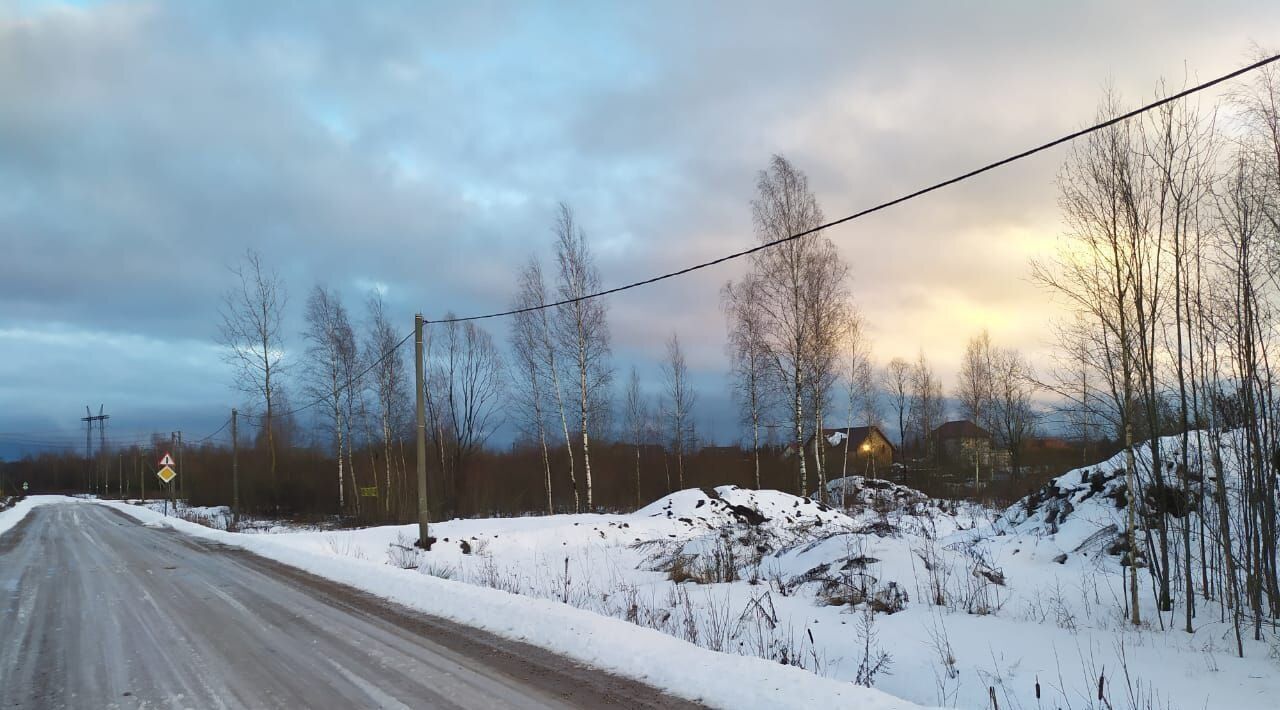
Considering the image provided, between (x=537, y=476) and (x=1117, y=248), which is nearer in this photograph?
(x=1117, y=248)

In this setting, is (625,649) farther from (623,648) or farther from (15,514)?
(15,514)

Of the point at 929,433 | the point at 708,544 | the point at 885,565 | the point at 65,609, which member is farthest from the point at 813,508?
the point at 929,433

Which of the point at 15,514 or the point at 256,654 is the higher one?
the point at 256,654

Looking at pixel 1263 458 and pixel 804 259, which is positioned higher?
pixel 804 259

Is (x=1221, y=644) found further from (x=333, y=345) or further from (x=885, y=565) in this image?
(x=333, y=345)

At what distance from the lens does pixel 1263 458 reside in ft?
30.8

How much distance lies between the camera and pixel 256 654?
22.6ft

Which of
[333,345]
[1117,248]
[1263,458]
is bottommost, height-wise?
[1263,458]

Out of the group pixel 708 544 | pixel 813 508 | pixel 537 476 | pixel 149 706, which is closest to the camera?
pixel 149 706

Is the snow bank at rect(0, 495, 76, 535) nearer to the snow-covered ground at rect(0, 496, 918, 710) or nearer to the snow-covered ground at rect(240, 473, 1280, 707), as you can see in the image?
the snow-covered ground at rect(240, 473, 1280, 707)

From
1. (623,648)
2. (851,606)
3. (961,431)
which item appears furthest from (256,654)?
(961,431)

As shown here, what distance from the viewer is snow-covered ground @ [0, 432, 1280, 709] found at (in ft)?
23.0

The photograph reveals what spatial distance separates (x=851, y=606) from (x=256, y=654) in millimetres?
8468

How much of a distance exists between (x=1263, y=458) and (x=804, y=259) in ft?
58.5
